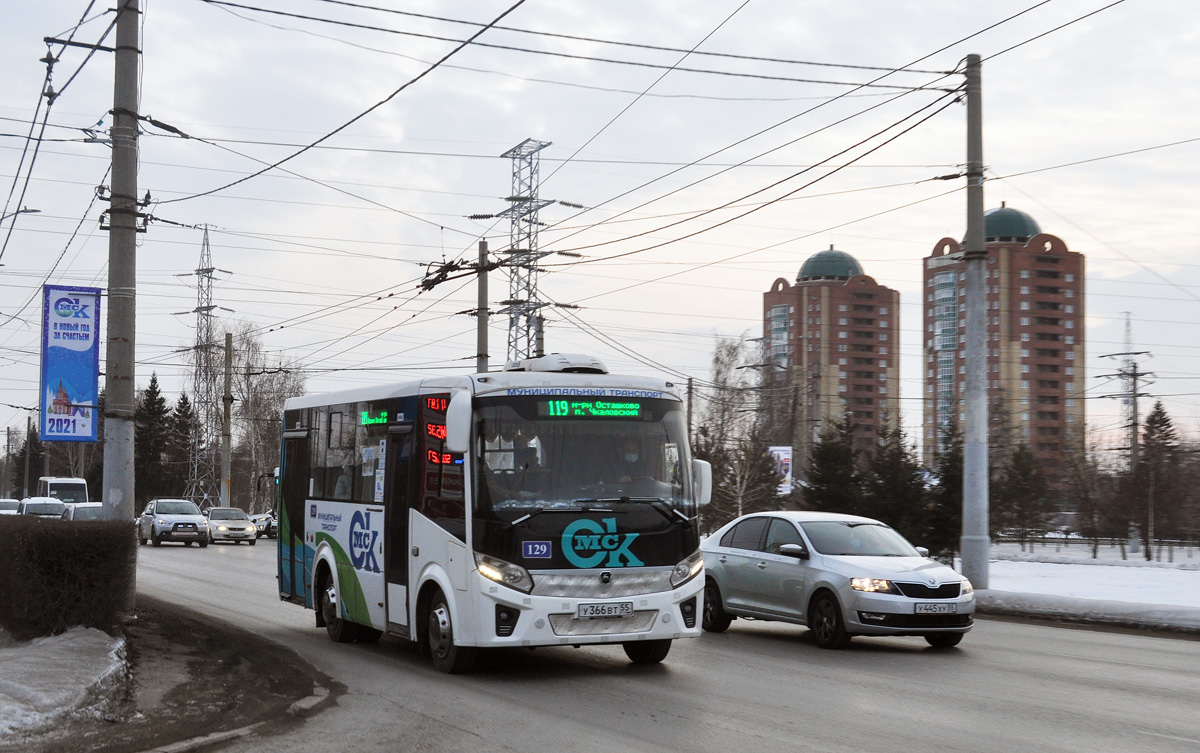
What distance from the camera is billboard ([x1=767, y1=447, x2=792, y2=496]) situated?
53037 millimetres

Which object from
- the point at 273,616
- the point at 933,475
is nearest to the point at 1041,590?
the point at 933,475

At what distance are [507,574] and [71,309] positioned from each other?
11387 millimetres

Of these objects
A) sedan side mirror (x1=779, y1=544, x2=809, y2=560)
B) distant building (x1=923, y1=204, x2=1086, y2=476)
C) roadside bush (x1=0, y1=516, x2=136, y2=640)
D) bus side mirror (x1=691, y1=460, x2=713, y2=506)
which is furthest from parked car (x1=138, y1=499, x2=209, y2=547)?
distant building (x1=923, y1=204, x2=1086, y2=476)

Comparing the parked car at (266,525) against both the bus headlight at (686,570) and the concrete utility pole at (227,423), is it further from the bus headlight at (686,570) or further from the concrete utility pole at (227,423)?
the bus headlight at (686,570)

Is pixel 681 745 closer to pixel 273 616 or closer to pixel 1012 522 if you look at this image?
pixel 273 616

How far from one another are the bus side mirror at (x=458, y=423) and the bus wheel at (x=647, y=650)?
8.99ft

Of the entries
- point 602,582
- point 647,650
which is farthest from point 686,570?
point 647,650

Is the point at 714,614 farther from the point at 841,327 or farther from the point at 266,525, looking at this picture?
the point at 841,327

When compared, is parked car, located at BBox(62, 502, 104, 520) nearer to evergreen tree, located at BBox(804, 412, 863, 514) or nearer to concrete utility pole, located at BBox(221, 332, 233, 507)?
evergreen tree, located at BBox(804, 412, 863, 514)

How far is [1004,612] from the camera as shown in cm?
1953

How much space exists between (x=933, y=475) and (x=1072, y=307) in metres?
123

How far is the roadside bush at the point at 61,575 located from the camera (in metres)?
11.9

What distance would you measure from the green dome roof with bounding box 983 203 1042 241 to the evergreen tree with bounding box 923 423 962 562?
115m

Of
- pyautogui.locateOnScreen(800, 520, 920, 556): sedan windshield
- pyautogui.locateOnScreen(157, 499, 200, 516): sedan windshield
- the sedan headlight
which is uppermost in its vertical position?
pyautogui.locateOnScreen(800, 520, 920, 556): sedan windshield
